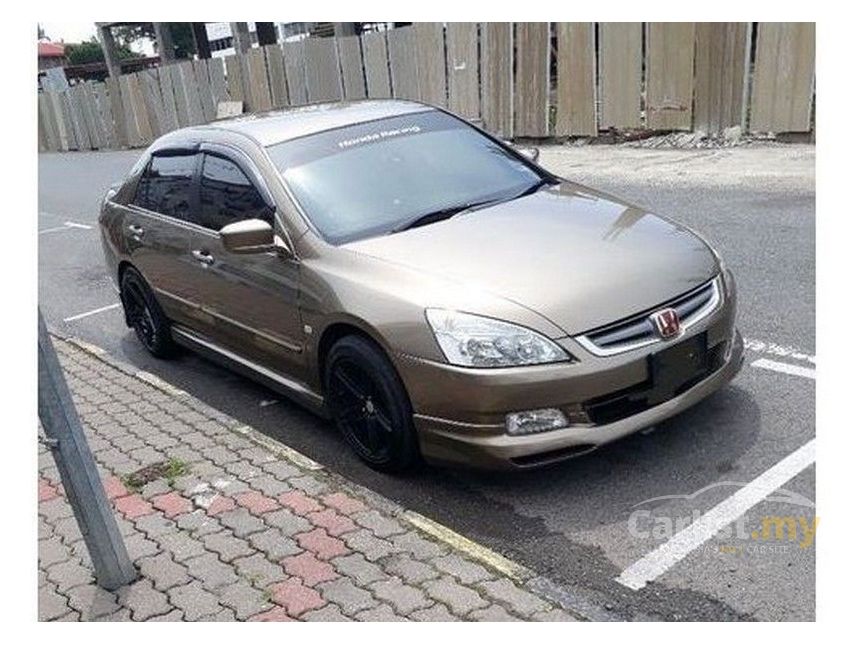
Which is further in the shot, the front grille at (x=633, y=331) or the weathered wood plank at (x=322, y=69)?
the weathered wood plank at (x=322, y=69)

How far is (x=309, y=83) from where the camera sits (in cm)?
1903

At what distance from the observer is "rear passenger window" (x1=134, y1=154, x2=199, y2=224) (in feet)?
16.3

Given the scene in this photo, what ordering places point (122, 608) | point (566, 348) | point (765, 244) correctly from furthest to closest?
point (765, 244) → point (566, 348) → point (122, 608)

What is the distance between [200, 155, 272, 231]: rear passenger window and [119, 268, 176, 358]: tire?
1162mm

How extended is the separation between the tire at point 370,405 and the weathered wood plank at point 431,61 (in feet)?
39.3

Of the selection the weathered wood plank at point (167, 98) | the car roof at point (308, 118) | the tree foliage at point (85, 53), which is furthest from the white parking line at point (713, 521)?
the tree foliage at point (85, 53)

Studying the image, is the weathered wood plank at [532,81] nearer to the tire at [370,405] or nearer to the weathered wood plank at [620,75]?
the weathered wood plank at [620,75]

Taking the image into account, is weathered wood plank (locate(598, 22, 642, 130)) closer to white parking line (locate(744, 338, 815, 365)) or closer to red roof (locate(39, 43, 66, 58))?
red roof (locate(39, 43, 66, 58))

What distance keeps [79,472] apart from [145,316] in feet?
10.3

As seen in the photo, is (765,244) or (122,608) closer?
(122,608)

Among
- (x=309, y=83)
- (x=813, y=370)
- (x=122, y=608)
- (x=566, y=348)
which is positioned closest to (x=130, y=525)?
(x=122, y=608)

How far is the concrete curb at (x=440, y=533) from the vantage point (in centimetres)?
275

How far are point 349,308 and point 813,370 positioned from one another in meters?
2.50

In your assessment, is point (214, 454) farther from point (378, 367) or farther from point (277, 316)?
point (378, 367)
